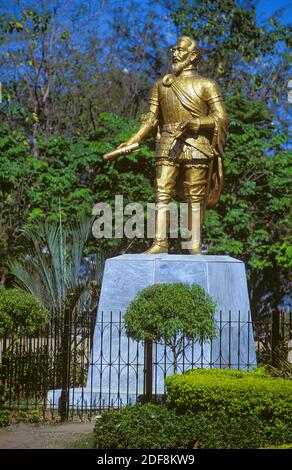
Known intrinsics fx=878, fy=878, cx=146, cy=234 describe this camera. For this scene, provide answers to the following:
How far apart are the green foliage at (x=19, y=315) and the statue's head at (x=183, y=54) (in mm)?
3542

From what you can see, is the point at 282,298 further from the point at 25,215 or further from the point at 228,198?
the point at 25,215

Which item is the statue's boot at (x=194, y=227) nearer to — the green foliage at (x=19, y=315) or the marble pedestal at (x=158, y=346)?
the marble pedestal at (x=158, y=346)

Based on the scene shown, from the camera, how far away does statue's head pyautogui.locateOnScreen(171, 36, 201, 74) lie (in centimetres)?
1130

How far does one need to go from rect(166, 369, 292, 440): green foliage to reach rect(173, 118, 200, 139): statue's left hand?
352 centimetres

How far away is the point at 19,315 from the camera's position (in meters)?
10.4

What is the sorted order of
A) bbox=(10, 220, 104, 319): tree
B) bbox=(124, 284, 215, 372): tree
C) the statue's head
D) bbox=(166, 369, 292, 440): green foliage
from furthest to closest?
bbox=(10, 220, 104, 319): tree, the statue's head, bbox=(124, 284, 215, 372): tree, bbox=(166, 369, 292, 440): green foliage

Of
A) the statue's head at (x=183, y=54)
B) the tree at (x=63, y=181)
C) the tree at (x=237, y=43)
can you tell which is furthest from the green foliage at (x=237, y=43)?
the statue's head at (x=183, y=54)

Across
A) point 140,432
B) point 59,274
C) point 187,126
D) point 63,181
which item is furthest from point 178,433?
point 63,181

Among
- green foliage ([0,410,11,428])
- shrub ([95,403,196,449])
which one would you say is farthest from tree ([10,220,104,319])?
shrub ([95,403,196,449])

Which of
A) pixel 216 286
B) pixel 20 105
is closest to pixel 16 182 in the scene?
pixel 20 105

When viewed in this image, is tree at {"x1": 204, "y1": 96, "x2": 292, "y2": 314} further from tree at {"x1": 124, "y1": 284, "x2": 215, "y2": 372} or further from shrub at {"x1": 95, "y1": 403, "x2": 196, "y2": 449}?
shrub at {"x1": 95, "y1": 403, "x2": 196, "y2": 449}

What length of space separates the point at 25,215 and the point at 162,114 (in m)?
6.09

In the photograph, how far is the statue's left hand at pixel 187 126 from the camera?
10.9 m

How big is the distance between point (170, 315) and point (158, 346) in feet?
4.15
